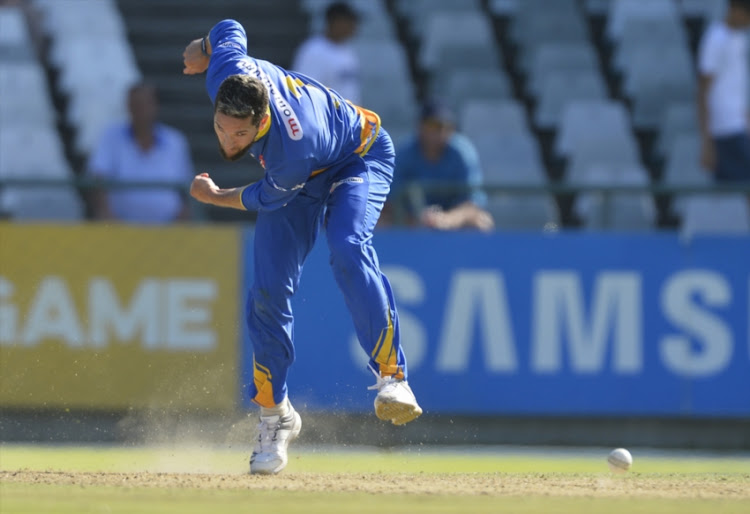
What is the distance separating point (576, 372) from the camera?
37.9 feet

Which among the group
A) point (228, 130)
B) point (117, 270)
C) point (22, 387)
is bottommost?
point (22, 387)

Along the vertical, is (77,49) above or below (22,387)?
above

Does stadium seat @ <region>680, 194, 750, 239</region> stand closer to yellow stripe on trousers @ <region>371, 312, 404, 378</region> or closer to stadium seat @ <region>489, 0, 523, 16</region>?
stadium seat @ <region>489, 0, 523, 16</region>

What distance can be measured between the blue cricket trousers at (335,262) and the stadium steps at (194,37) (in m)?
6.15

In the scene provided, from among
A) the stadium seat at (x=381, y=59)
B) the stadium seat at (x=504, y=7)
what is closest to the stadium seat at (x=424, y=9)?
the stadium seat at (x=504, y=7)

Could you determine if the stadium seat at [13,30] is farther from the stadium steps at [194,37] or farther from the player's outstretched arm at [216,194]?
the player's outstretched arm at [216,194]

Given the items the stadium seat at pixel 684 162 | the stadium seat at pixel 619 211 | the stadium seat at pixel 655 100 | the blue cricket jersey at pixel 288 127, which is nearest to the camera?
the blue cricket jersey at pixel 288 127

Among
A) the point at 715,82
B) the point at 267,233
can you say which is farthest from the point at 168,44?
the point at 267,233

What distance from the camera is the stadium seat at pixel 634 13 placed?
16141 mm

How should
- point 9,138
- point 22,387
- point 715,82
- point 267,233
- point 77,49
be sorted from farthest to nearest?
point 77,49, point 9,138, point 715,82, point 22,387, point 267,233

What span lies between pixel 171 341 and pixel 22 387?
46.7 inches

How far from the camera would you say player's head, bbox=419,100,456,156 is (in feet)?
37.8

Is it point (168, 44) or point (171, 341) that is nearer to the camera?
point (171, 341)

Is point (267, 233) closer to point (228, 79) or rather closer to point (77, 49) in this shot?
point (228, 79)
